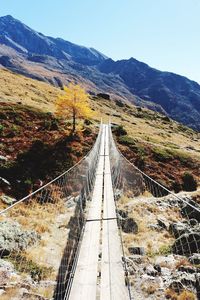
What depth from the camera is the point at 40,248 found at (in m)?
16.7

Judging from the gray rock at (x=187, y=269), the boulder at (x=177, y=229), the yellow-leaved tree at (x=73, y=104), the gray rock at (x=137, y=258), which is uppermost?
the yellow-leaved tree at (x=73, y=104)

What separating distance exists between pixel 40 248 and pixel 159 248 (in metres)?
6.08

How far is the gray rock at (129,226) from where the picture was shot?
19.2 meters

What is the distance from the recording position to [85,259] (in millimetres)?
13680

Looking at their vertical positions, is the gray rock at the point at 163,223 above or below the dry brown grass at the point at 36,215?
below

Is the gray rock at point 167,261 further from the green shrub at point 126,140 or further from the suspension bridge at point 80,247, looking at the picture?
the green shrub at point 126,140

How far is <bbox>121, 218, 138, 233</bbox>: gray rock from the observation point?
19.2m

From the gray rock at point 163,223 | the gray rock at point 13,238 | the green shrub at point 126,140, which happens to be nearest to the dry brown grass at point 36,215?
the gray rock at point 13,238

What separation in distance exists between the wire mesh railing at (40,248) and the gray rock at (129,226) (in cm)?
241

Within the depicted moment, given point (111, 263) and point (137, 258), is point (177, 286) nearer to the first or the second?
point (111, 263)

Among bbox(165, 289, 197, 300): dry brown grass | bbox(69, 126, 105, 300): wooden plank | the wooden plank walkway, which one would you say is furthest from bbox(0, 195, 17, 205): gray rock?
bbox(165, 289, 197, 300): dry brown grass

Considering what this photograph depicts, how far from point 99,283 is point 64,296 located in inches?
58.9

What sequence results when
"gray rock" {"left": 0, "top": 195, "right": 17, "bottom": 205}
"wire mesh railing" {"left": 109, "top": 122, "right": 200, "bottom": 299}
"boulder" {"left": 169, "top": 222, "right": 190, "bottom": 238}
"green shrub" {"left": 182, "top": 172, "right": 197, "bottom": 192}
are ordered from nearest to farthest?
"wire mesh railing" {"left": 109, "top": 122, "right": 200, "bottom": 299}
"boulder" {"left": 169, "top": 222, "right": 190, "bottom": 238}
"gray rock" {"left": 0, "top": 195, "right": 17, "bottom": 205}
"green shrub" {"left": 182, "top": 172, "right": 197, "bottom": 192}

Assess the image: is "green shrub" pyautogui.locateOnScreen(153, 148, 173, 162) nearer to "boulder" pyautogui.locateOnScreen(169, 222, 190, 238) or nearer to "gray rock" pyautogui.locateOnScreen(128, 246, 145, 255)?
"boulder" pyautogui.locateOnScreen(169, 222, 190, 238)
